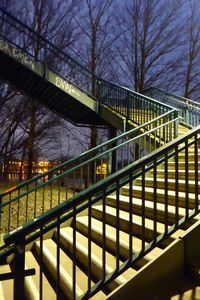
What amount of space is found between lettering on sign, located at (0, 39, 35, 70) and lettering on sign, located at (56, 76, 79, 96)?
3.25 feet

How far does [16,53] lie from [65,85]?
193cm

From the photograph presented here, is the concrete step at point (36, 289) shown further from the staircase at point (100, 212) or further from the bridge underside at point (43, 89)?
the bridge underside at point (43, 89)

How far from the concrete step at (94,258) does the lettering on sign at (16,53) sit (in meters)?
6.10

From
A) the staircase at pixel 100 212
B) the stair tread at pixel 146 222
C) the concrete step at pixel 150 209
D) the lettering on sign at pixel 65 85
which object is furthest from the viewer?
the lettering on sign at pixel 65 85

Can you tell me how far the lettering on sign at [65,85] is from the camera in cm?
977

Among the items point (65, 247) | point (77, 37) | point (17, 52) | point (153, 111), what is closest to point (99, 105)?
point (153, 111)

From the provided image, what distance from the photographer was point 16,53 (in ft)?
29.3

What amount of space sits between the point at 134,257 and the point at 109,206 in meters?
2.67

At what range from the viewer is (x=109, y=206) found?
18.0 feet

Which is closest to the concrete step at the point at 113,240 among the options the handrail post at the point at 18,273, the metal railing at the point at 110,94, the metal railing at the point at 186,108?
the handrail post at the point at 18,273

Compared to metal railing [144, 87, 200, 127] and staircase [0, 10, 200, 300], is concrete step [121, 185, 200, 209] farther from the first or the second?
metal railing [144, 87, 200, 127]

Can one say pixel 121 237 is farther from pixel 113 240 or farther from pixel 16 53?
pixel 16 53

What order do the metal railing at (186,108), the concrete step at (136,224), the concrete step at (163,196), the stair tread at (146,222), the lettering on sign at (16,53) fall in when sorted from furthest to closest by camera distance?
the metal railing at (186,108)
the lettering on sign at (16,53)
the concrete step at (163,196)
the concrete step at (136,224)
the stair tread at (146,222)

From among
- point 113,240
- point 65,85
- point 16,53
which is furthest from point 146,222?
point 16,53
